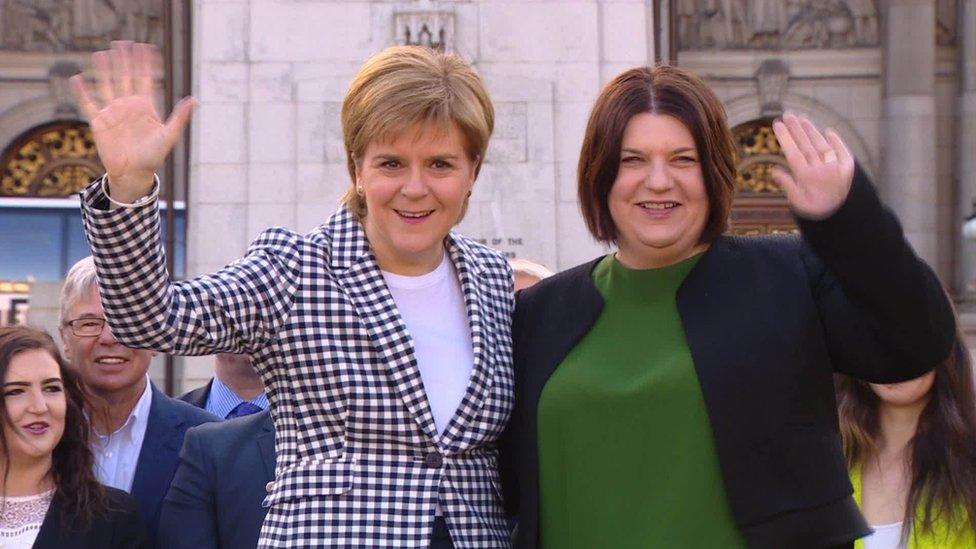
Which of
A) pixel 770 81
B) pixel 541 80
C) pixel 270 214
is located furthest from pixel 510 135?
pixel 770 81

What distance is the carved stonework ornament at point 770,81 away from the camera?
21.4m

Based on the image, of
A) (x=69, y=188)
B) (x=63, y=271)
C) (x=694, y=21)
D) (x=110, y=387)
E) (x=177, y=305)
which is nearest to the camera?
(x=177, y=305)

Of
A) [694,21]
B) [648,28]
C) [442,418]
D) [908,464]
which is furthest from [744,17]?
[442,418]

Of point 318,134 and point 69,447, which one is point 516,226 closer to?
point 318,134

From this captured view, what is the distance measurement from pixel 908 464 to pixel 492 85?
25.8 ft

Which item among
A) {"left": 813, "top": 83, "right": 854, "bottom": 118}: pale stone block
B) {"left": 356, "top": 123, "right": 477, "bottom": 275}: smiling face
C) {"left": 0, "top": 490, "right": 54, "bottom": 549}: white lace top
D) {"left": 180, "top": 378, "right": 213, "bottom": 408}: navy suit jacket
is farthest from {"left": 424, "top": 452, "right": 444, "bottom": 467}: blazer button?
{"left": 813, "top": 83, "right": 854, "bottom": 118}: pale stone block

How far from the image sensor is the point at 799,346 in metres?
3.15

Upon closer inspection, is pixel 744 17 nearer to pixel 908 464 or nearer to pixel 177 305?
pixel 908 464

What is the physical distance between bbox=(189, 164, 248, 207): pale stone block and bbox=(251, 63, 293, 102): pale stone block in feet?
1.97

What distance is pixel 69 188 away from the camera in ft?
66.2

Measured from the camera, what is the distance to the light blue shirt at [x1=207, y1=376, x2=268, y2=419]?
6375 millimetres

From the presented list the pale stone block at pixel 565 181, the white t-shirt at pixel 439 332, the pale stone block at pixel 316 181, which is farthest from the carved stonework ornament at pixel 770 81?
the white t-shirt at pixel 439 332

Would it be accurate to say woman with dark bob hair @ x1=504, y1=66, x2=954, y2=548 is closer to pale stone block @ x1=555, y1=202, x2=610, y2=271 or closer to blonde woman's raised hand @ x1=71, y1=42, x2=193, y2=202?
blonde woman's raised hand @ x1=71, y1=42, x2=193, y2=202

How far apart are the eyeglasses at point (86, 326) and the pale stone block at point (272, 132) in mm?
7269
